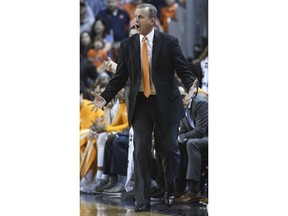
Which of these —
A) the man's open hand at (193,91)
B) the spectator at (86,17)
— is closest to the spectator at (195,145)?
the man's open hand at (193,91)

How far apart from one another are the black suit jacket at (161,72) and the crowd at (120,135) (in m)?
0.17

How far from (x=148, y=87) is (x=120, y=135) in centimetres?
200

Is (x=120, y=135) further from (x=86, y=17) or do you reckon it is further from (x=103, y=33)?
(x=86, y=17)

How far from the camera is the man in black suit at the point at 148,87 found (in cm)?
697

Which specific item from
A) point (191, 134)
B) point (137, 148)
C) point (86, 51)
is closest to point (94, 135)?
point (191, 134)

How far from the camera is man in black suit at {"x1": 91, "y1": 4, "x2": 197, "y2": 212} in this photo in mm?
6973

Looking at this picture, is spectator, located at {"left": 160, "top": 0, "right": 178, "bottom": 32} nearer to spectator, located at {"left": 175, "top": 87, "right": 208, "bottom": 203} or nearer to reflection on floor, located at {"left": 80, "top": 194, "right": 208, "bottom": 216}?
reflection on floor, located at {"left": 80, "top": 194, "right": 208, "bottom": 216}

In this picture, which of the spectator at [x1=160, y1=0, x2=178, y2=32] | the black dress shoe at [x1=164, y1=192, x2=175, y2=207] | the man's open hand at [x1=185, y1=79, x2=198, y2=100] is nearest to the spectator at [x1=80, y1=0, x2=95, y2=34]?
the spectator at [x1=160, y1=0, x2=178, y2=32]

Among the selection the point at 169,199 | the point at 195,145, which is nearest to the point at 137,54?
the point at 195,145

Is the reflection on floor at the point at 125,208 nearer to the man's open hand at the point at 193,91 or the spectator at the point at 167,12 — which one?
the man's open hand at the point at 193,91
